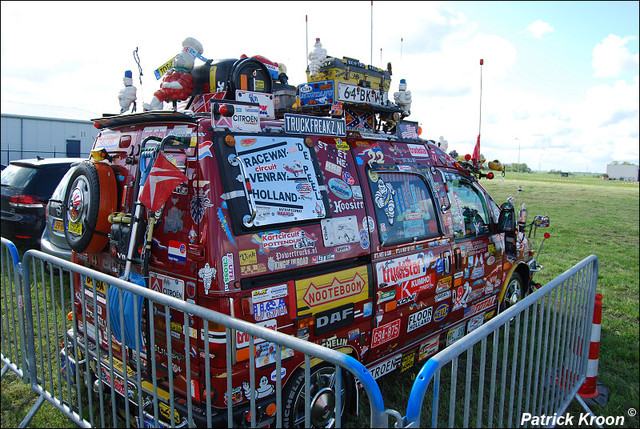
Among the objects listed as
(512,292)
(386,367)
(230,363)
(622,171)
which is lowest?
(386,367)

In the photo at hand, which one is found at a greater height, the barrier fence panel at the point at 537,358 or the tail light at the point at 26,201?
the tail light at the point at 26,201

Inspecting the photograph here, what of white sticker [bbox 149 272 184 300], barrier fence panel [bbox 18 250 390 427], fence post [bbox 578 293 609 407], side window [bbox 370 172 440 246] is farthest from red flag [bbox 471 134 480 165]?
white sticker [bbox 149 272 184 300]

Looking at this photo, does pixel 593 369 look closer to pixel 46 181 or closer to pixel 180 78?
pixel 180 78

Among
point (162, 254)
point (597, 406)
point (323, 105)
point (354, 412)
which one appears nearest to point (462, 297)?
point (597, 406)

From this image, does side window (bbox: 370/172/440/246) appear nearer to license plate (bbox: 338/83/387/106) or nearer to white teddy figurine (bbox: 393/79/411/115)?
license plate (bbox: 338/83/387/106)

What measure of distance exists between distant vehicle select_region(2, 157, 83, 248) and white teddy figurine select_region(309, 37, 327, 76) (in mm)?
4722

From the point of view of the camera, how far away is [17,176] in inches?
308

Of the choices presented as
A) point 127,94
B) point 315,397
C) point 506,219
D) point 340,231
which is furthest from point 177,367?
point 506,219

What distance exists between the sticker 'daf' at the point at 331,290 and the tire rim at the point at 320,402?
448 mm

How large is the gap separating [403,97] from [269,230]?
3.19m

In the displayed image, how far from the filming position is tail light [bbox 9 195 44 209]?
747 centimetres

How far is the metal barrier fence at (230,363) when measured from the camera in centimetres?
194

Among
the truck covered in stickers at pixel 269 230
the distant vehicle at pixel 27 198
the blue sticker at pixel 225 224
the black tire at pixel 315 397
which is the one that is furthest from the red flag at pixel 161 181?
the distant vehicle at pixel 27 198

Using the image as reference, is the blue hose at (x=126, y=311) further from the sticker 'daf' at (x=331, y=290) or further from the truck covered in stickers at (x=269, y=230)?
the sticker 'daf' at (x=331, y=290)
